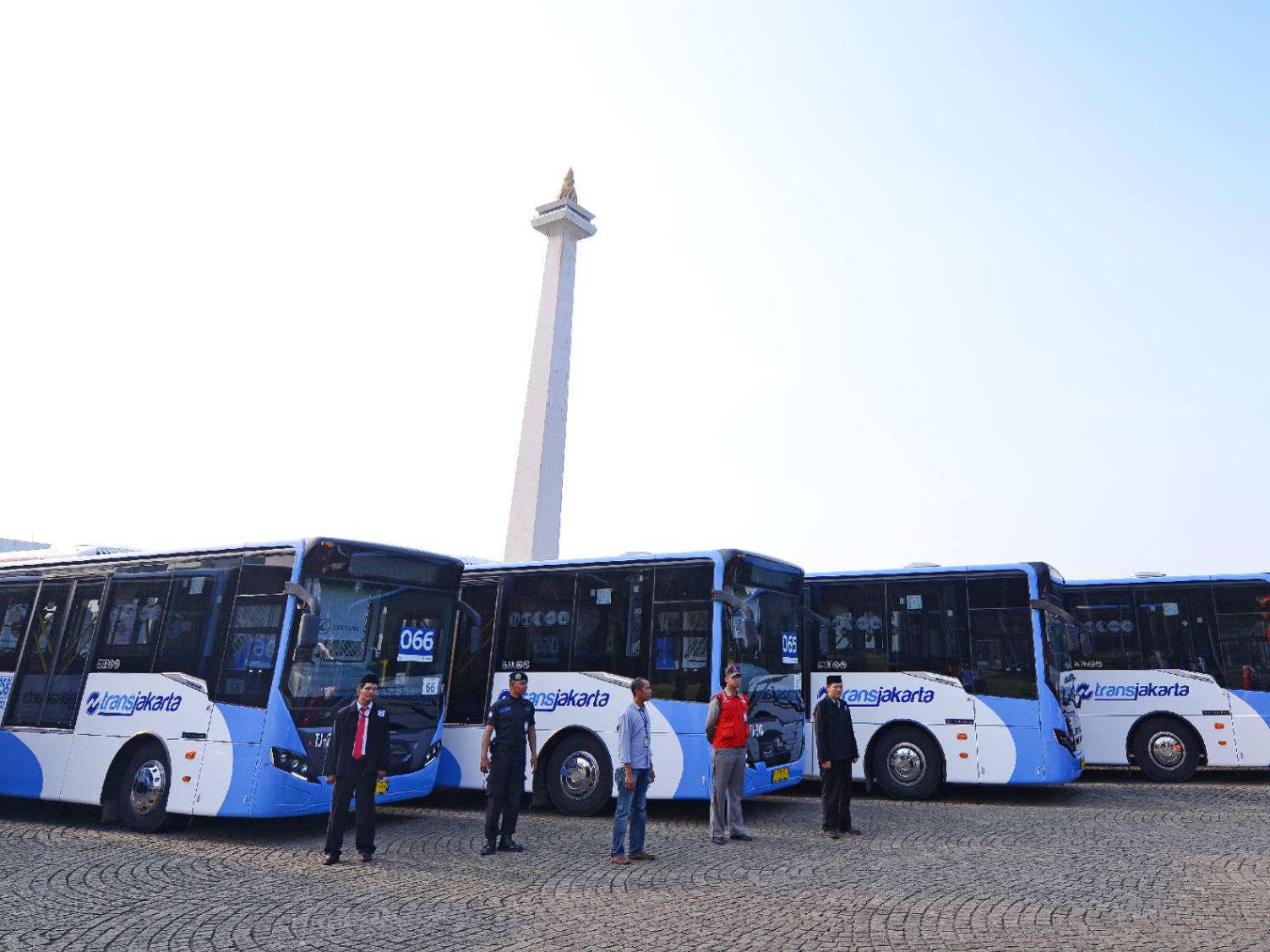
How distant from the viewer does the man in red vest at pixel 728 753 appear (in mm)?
9547

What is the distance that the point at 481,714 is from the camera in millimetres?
11820

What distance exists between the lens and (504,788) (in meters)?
8.83

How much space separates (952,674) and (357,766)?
307 inches

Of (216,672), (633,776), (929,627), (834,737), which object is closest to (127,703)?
(216,672)

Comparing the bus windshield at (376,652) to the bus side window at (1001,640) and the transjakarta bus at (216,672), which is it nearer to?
the transjakarta bus at (216,672)

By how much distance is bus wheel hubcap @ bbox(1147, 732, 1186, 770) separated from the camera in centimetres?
1425

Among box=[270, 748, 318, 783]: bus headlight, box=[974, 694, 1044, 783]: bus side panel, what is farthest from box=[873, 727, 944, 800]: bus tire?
box=[270, 748, 318, 783]: bus headlight

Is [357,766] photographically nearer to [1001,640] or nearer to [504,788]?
[504,788]

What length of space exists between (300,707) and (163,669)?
1.82m

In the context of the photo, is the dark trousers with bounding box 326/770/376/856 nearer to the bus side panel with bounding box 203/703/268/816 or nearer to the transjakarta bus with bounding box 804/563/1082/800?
the bus side panel with bounding box 203/703/268/816

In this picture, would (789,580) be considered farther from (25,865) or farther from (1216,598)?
(25,865)

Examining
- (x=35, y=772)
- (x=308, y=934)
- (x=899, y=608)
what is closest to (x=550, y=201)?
(x=899, y=608)

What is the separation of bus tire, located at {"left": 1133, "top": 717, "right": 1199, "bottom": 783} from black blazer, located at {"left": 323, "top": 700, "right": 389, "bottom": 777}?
A: 37.7 feet

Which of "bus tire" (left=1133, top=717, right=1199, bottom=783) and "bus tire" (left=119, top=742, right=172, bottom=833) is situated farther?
"bus tire" (left=1133, top=717, right=1199, bottom=783)
